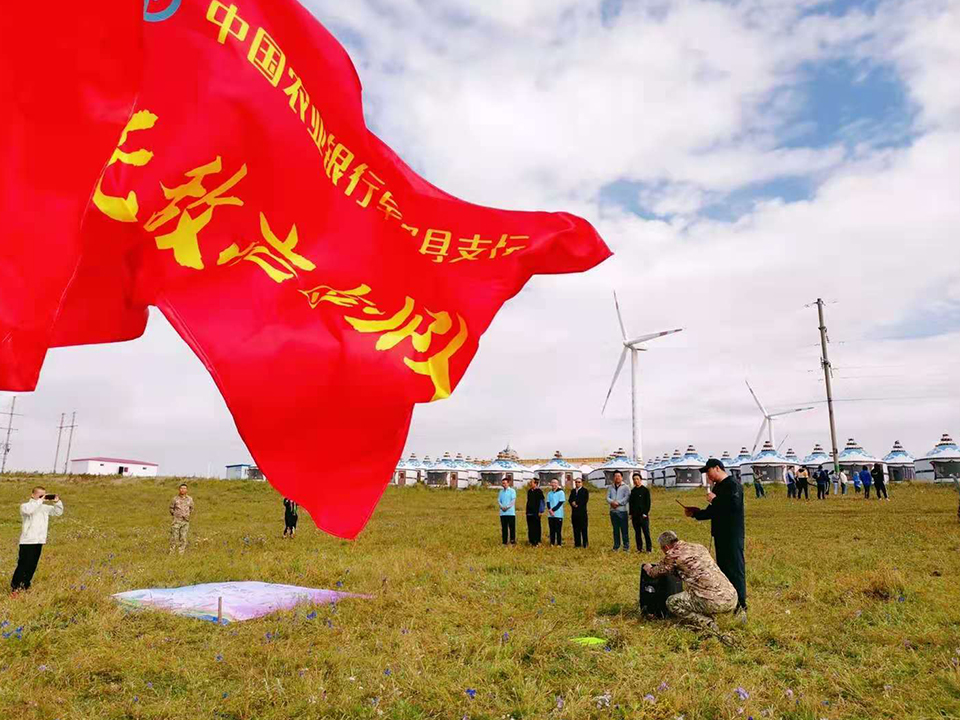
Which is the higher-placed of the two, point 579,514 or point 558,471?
point 558,471

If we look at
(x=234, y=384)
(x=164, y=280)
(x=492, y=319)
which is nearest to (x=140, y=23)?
(x=164, y=280)

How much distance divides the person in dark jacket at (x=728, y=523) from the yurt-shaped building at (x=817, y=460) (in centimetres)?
5307

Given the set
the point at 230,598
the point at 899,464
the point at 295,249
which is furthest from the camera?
the point at 899,464

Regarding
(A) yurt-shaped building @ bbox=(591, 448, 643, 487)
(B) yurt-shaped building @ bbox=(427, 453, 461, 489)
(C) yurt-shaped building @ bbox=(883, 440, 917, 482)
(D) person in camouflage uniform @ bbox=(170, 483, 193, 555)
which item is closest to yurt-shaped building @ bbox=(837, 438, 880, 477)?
(C) yurt-shaped building @ bbox=(883, 440, 917, 482)

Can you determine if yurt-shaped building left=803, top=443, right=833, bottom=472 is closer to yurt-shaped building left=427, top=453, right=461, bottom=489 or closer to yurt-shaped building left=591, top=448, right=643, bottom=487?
yurt-shaped building left=591, top=448, right=643, bottom=487

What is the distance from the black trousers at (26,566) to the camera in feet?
35.4

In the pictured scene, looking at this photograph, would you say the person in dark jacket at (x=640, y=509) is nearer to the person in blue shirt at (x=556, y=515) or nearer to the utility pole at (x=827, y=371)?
the person in blue shirt at (x=556, y=515)

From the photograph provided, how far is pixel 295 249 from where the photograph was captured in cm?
396

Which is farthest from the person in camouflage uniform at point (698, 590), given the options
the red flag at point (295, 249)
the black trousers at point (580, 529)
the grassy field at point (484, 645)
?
the black trousers at point (580, 529)

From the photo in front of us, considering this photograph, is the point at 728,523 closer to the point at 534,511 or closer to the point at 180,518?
the point at 534,511

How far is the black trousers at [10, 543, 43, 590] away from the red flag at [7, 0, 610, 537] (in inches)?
362

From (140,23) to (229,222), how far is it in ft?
3.75

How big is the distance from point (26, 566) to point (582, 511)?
440 inches

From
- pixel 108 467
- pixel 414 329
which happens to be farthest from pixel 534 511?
pixel 108 467
